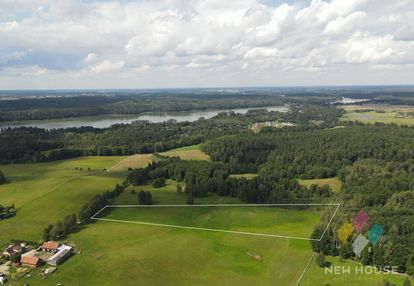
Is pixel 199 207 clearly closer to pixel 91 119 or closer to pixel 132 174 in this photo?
pixel 132 174

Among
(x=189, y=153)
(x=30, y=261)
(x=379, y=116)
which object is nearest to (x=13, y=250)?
(x=30, y=261)

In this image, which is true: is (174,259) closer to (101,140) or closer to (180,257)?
(180,257)

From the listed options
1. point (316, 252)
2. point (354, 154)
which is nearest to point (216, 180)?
point (316, 252)

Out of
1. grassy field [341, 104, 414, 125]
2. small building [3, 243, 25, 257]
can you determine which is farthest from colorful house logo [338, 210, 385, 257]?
grassy field [341, 104, 414, 125]

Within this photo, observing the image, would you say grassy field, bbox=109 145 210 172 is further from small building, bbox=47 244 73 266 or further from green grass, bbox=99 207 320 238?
small building, bbox=47 244 73 266

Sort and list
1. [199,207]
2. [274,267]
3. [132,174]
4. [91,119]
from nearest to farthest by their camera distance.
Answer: [274,267] → [199,207] → [132,174] → [91,119]

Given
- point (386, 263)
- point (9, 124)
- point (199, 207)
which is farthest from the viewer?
point (9, 124)

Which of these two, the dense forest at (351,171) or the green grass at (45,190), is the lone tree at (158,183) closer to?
the green grass at (45,190)
